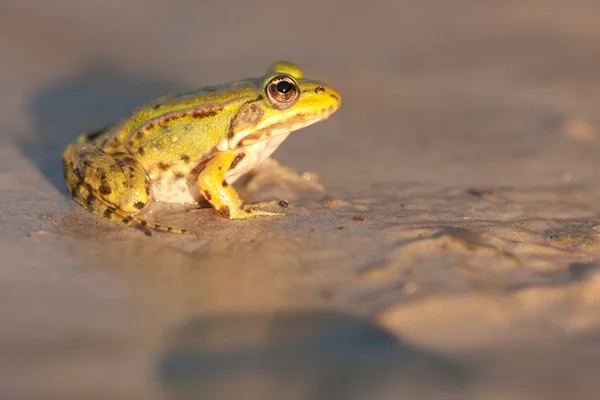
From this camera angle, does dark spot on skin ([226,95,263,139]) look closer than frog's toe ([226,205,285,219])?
No

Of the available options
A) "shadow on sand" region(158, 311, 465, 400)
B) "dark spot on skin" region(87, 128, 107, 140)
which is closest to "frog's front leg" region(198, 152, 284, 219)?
"dark spot on skin" region(87, 128, 107, 140)

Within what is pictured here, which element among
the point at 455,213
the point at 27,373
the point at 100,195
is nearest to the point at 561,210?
the point at 455,213

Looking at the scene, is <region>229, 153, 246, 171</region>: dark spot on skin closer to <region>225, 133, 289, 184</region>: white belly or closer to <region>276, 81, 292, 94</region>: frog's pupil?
<region>225, 133, 289, 184</region>: white belly

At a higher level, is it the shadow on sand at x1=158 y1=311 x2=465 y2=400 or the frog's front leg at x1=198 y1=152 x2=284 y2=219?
the frog's front leg at x1=198 y1=152 x2=284 y2=219

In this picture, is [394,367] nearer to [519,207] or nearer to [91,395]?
[91,395]

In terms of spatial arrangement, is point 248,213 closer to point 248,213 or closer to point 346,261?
point 248,213
